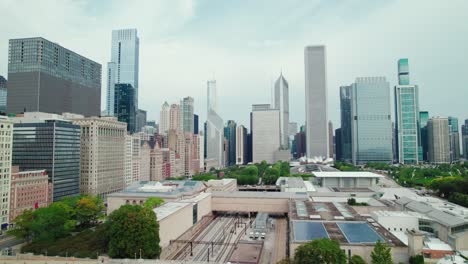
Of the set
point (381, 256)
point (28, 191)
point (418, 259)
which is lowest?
point (418, 259)

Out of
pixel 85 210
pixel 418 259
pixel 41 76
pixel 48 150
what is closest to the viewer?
pixel 418 259

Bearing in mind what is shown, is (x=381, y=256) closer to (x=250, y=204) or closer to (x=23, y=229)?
(x=250, y=204)

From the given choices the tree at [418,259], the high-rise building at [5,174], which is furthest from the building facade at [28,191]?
the tree at [418,259]

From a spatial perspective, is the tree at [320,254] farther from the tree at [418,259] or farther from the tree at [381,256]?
the tree at [418,259]

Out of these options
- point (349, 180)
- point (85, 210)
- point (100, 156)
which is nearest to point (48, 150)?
point (100, 156)

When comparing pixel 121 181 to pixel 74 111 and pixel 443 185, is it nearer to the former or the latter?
pixel 74 111
